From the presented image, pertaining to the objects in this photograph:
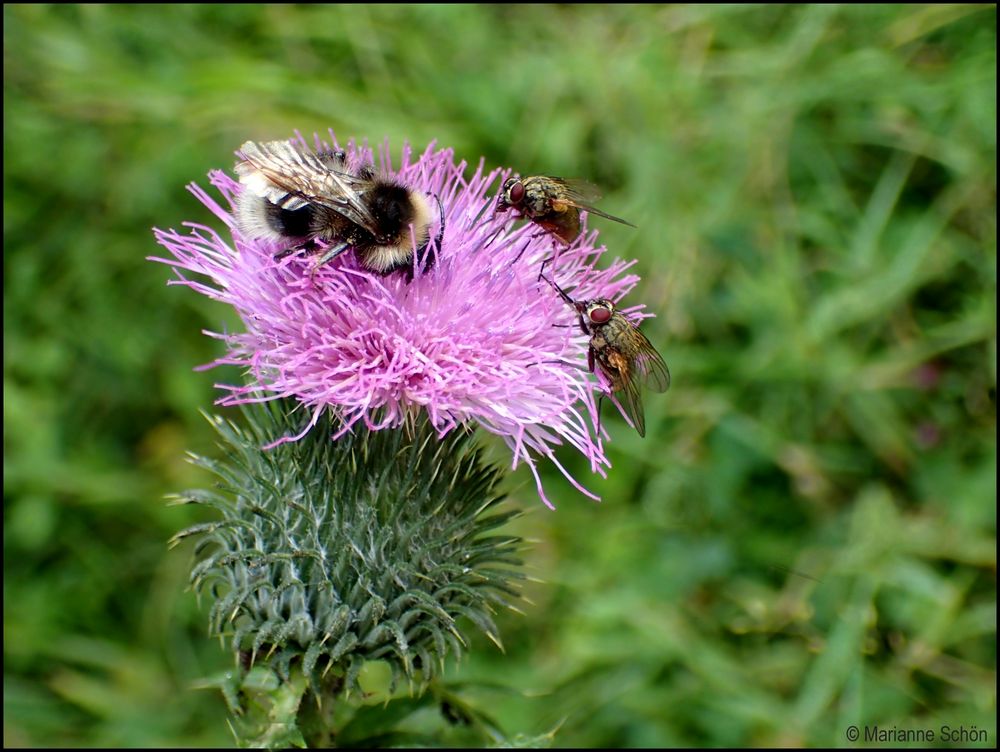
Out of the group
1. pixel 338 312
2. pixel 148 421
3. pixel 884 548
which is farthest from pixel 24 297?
pixel 884 548

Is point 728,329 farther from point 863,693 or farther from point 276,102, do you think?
point 276,102

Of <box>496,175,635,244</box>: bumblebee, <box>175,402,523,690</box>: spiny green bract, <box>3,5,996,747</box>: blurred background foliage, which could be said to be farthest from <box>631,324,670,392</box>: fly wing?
<box>3,5,996,747</box>: blurred background foliage

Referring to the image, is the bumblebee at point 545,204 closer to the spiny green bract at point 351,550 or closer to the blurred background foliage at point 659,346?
the spiny green bract at point 351,550

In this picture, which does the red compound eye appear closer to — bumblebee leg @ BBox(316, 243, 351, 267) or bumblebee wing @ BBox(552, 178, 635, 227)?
bumblebee wing @ BBox(552, 178, 635, 227)

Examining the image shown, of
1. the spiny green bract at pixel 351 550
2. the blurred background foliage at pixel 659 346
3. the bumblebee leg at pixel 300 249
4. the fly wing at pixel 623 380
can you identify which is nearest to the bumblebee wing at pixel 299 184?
the bumblebee leg at pixel 300 249

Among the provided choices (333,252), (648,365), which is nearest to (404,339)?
(333,252)

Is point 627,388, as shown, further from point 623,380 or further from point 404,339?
point 404,339
